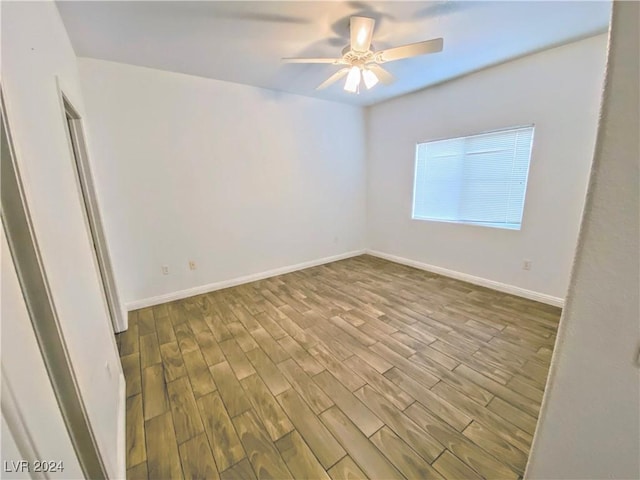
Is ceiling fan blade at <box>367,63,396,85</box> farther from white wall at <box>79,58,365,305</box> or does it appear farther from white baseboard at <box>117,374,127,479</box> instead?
white baseboard at <box>117,374,127,479</box>

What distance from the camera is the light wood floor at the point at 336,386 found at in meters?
1.29

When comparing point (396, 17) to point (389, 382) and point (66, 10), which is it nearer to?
point (66, 10)

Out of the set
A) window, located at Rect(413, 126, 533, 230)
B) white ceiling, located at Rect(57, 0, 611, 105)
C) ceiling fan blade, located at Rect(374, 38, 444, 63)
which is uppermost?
white ceiling, located at Rect(57, 0, 611, 105)

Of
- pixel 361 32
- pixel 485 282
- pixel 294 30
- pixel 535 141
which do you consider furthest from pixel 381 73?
pixel 485 282

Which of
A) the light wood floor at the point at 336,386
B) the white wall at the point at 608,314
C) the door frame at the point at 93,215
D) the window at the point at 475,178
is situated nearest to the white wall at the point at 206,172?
the door frame at the point at 93,215

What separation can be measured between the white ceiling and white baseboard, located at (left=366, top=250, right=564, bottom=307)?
96.0 inches

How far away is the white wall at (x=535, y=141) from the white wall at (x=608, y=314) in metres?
2.41

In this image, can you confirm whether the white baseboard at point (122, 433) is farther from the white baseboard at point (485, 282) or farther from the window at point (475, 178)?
the window at point (475, 178)

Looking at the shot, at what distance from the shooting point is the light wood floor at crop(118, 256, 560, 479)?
129 cm

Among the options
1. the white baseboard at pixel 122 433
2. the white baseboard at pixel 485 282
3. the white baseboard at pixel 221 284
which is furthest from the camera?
the white baseboard at pixel 221 284

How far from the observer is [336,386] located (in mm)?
1740

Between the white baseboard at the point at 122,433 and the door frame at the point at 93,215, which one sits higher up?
the door frame at the point at 93,215

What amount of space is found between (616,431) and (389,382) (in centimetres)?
121

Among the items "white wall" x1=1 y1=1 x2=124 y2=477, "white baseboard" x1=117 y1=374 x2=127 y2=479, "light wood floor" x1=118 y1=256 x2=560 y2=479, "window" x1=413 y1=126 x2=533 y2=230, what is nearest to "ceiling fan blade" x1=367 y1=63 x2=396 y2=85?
"window" x1=413 y1=126 x2=533 y2=230
